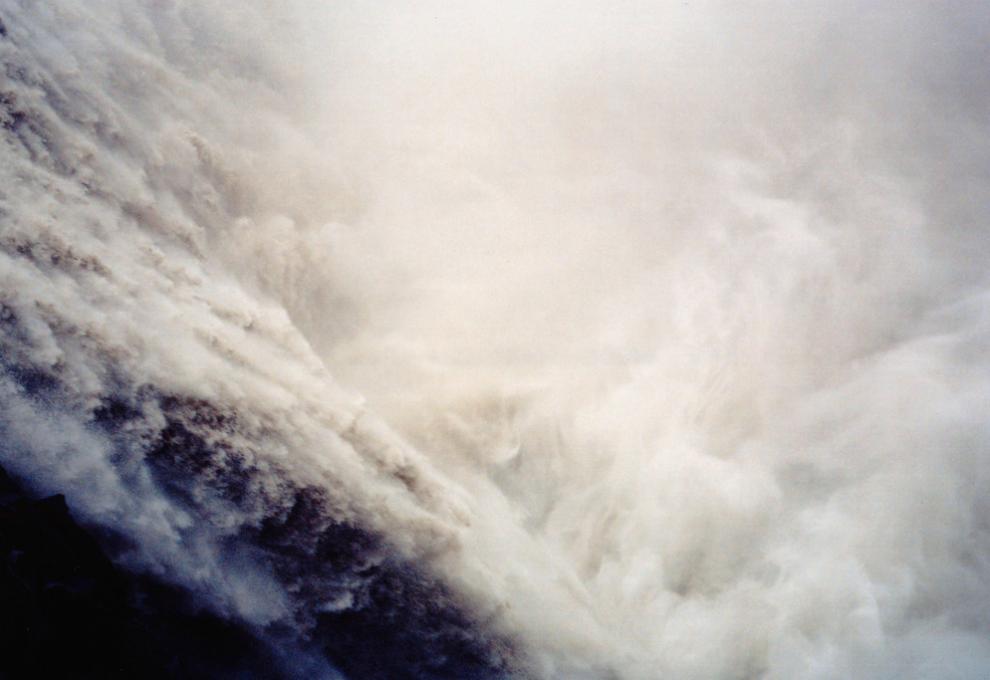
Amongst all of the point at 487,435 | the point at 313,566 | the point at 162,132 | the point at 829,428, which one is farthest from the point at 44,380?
the point at 829,428

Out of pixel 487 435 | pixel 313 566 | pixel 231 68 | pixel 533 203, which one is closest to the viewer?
pixel 313 566

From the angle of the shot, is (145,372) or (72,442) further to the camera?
(145,372)

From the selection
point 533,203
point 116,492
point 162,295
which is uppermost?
point 533,203

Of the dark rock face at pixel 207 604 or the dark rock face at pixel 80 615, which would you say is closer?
the dark rock face at pixel 80 615

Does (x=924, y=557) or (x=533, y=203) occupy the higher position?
(x=533, y=203)

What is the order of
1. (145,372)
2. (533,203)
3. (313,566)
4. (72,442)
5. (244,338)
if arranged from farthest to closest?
(533,203) → (244,338) → (313,566) → (145,372) → (72,442)

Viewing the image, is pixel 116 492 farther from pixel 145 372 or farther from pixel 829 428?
pixel 829 428
